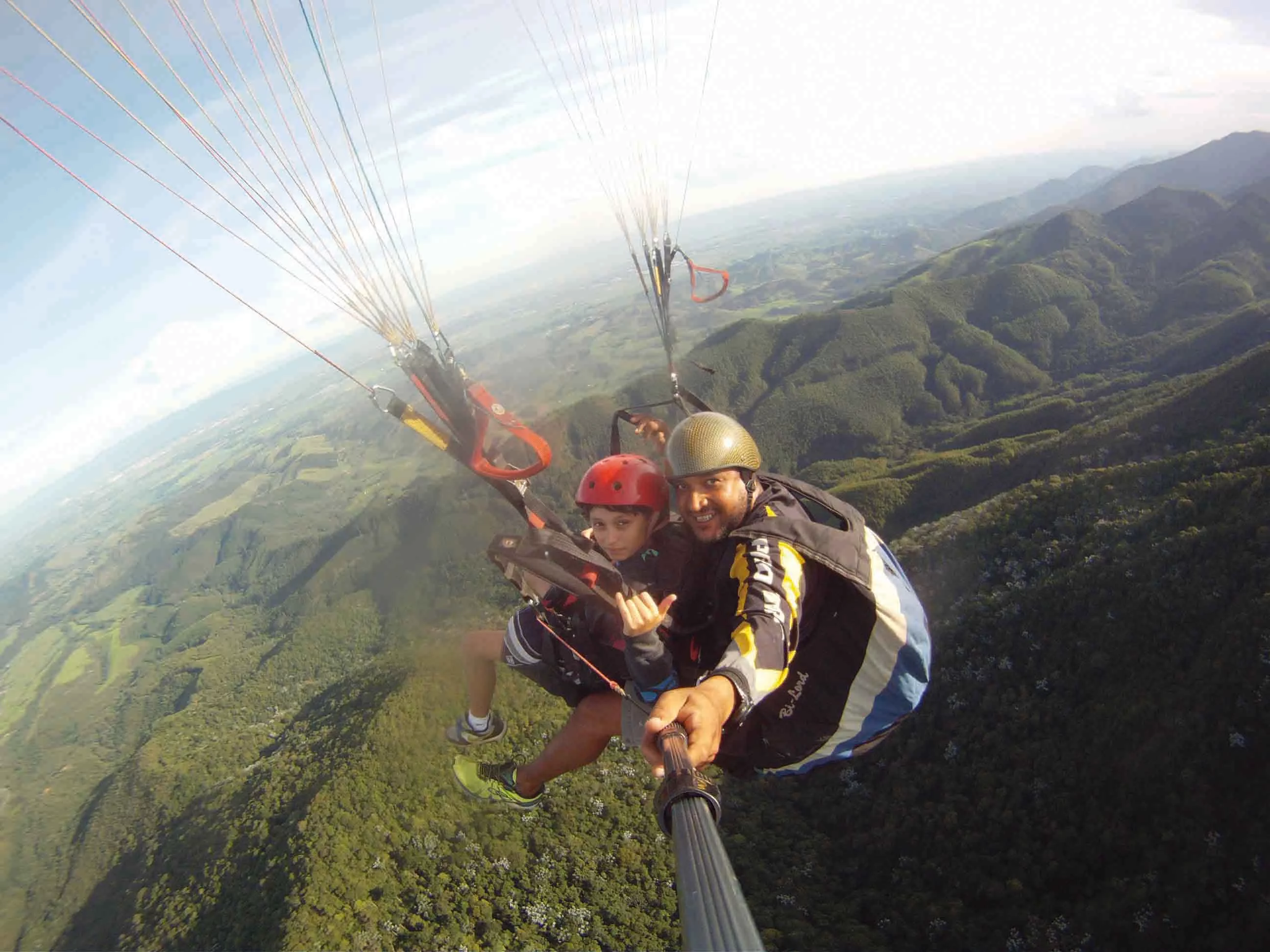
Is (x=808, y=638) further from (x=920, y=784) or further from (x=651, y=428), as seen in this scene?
(x=920, y=784)

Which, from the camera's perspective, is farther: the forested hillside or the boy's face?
the forested hillside

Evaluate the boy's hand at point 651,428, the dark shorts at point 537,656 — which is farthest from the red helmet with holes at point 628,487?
the boy's hand at point 651,428

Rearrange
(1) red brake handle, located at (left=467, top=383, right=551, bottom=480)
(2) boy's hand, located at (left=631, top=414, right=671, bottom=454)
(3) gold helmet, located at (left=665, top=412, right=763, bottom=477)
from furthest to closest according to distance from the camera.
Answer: (2) boy's hand, located at (left=631, top=414, right=671, bottom=454), (1) red brake handle, located at (left=467, top=383, right=551, bottom=480), (3) gold helmet, located at (left=665, top=412, right=763, bottom=477)

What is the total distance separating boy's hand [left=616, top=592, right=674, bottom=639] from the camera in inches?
108

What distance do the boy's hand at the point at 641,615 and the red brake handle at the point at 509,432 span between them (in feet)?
8.02

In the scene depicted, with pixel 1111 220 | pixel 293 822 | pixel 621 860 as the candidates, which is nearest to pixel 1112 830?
pixel 621 860

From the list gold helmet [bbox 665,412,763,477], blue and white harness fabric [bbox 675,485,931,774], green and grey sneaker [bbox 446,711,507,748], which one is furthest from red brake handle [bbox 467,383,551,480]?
green and grey sneaker [bbox 446,711,507,748]

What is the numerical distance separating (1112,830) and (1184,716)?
638 cm

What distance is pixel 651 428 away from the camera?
5.83 m

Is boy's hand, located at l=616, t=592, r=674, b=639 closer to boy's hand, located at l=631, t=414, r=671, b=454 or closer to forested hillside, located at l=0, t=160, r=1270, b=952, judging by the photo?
boy's hand, located at l=631, t=414, r=671, b=454

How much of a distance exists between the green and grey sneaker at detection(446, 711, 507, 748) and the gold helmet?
12.1 feet

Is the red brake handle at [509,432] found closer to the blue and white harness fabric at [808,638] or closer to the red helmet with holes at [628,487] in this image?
the red helmet with holes at [628,487]

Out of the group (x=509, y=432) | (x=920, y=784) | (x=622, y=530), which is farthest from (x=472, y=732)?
(x=920, y=784)

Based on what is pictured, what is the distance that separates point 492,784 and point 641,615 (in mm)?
4468
